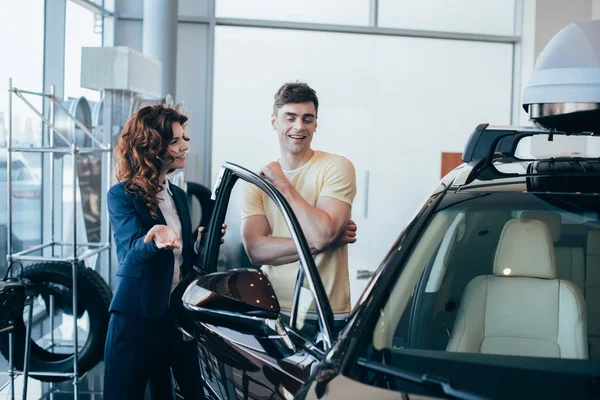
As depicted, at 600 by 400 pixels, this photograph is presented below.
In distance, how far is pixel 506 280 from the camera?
1.73 metres

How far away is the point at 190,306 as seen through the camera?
1.62 meters

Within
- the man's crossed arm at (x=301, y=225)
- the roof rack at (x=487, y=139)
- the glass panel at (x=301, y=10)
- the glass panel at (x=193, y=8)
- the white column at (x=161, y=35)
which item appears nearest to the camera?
the roof rack at (x=487, y=139)

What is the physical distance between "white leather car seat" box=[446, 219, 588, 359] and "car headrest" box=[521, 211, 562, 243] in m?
0.01

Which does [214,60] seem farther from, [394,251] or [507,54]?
[394,251]

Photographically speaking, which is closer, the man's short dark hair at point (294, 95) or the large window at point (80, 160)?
the man's short dark hair at point (294, 95)

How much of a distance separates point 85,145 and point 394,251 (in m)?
3.71

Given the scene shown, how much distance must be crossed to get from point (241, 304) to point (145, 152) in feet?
3.69

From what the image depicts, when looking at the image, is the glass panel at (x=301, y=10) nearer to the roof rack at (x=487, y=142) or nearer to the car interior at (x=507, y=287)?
the roof rack at (x=487, y=142)

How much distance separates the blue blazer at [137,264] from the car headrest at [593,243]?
1.17 metres

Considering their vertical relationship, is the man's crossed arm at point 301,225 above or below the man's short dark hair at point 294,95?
below

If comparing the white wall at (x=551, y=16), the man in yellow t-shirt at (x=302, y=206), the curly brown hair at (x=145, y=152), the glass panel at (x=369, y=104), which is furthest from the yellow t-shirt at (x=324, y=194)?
the white wall at (x=551, y=16)

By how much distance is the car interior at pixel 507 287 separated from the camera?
160cm

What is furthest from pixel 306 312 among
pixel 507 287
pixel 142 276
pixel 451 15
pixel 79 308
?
pixel 451 15

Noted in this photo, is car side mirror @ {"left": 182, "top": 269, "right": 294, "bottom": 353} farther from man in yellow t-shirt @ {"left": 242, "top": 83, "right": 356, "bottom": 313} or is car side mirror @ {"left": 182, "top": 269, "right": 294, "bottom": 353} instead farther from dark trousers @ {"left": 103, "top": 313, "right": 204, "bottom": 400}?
dark trousers @ {"left": 103, "top": 313, "right": 204, "bottom": 400}
